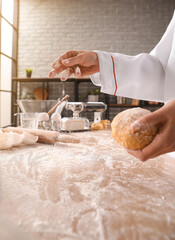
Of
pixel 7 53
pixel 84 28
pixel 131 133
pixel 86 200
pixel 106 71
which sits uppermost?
pixel 84 28

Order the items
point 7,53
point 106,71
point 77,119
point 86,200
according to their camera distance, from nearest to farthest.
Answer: point 86,200 → point 106,71 → point 77,119 → point 7,53

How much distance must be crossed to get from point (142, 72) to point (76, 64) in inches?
11.2

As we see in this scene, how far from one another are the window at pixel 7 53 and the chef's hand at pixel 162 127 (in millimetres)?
3747

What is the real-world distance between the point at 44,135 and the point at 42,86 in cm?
345

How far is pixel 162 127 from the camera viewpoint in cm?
43

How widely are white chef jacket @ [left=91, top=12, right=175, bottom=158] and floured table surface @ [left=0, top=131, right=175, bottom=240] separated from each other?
350 mm

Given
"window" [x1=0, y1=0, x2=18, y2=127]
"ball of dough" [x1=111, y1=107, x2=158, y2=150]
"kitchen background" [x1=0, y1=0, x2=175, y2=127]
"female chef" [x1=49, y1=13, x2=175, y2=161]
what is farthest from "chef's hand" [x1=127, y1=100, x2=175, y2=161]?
"window" [x1=0, y1=0, x2=18, y2=127]

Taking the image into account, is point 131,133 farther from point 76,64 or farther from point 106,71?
point 76,64

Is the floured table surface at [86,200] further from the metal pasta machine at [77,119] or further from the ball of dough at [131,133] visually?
the metal pasta machine at [77,119]

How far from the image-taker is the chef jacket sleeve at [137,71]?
791 mm

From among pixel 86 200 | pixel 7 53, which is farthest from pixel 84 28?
pixel 86 200

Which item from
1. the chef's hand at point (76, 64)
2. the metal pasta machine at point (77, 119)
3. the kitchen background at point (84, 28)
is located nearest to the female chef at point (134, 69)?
the chef's hand at point (76, 64)

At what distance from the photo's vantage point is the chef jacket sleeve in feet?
2.59

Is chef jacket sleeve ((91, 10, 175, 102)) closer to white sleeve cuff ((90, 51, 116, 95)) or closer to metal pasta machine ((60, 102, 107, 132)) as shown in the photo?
white sleeve cuff ((90, 51, 116, 95))
